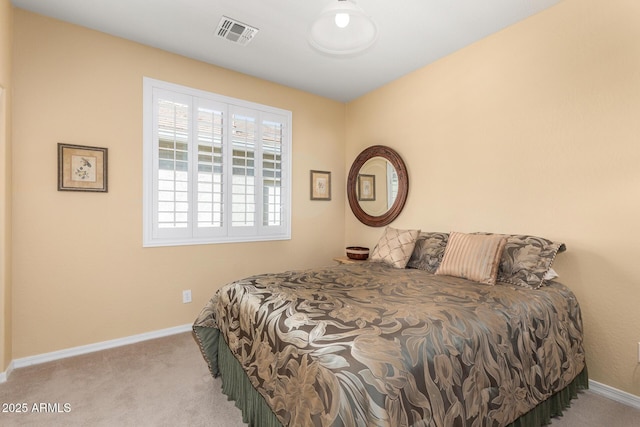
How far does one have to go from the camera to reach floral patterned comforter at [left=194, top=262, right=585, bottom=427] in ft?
3.27

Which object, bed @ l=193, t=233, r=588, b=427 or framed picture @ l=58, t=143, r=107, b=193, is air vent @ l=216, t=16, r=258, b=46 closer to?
framed picture @ l=58, t=143, r=107, b=193

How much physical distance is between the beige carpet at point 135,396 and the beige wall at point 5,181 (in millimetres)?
337

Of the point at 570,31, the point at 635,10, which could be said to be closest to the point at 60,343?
the point at 570,31

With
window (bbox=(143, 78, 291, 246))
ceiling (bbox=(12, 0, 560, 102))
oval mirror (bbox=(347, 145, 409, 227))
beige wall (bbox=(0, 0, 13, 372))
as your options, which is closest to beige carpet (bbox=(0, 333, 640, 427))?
beige wall (bbox=(0, 0, 13, 372))

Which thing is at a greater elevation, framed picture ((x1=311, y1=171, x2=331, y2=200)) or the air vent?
the air vent

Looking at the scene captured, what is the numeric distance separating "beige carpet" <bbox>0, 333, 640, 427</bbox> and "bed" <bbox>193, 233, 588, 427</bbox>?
11cm

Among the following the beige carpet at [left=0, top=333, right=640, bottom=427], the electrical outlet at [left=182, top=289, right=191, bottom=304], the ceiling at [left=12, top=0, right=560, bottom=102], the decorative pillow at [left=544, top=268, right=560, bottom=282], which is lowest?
the beige carpet at [left=0, top=333, right=640, bottom=427]

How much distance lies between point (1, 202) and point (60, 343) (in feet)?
3.96

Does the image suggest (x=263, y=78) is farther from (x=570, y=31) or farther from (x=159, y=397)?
(x=159, y=397)

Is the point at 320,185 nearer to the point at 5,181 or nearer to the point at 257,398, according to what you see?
the point at 257,398

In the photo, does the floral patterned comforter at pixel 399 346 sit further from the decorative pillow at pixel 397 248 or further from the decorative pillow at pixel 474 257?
the decorative pillow at pixel 397 248

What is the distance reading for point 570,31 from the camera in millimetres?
2076

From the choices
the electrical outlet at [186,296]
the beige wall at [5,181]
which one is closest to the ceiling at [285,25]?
the beige wall at [5,181]

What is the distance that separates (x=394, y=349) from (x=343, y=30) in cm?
177
